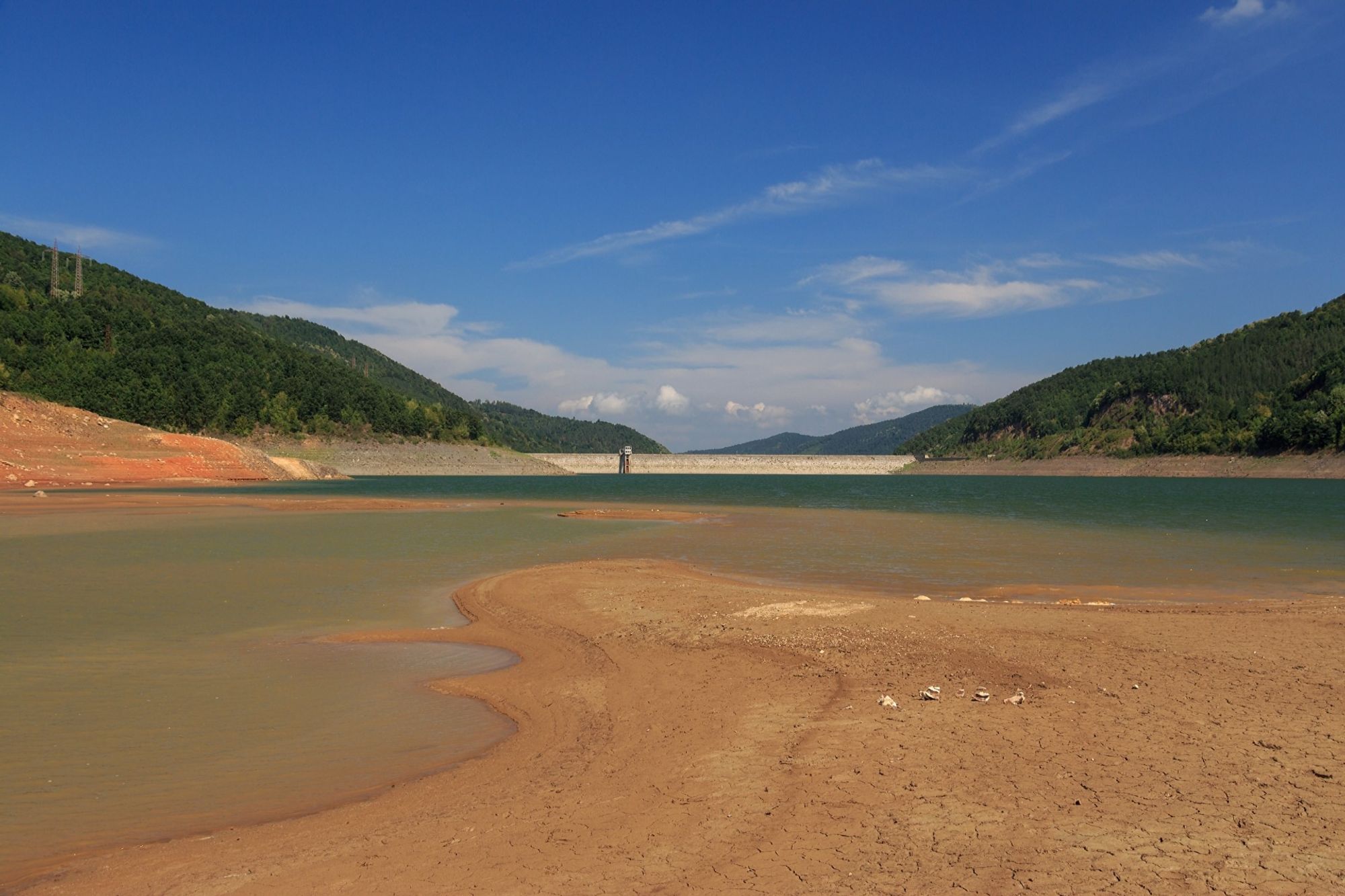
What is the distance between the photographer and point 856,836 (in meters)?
5.40

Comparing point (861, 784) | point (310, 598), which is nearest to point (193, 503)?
point (310, 598)

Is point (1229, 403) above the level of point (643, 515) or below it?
above

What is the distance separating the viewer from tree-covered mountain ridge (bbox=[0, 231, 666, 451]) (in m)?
117

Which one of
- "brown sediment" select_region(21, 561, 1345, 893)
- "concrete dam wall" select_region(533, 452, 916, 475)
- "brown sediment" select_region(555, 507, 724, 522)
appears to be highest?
"concrete dam wall" select_region(533, 452, 916, 475)

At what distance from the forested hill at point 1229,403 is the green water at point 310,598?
9751cm

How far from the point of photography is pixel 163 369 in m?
129

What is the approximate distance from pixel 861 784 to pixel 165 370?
487ft


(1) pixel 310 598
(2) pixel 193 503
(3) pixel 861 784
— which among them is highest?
(3) pixel 861 784

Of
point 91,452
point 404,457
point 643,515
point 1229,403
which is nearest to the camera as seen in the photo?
point 643,515

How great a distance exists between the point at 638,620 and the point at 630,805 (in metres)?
7.73

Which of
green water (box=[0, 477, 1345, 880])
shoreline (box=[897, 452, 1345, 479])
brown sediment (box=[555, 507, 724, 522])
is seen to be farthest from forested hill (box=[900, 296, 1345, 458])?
brown sediment (box=[555, 507, 724, 522])

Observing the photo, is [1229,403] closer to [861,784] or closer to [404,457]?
[404,457]

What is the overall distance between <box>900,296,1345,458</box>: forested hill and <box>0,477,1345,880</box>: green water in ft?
320

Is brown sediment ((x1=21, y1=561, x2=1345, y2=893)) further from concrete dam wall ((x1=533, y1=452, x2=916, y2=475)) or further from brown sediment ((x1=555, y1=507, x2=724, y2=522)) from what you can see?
concrete dam wall ((x1=533, y1=452, x2=916, y2=475))
